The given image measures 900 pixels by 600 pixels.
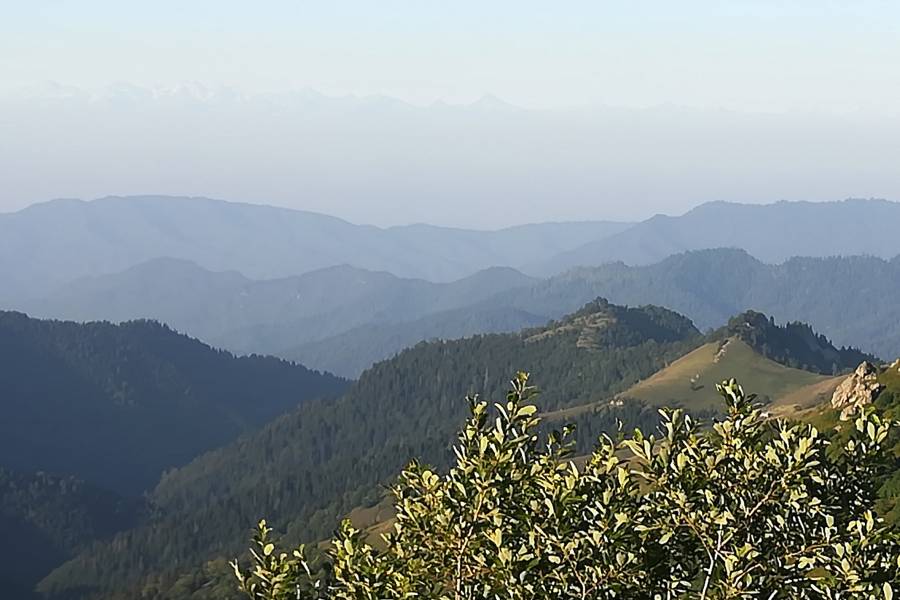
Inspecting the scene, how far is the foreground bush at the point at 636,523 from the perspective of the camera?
18766 mm

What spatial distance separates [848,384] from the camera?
14412 centimetres

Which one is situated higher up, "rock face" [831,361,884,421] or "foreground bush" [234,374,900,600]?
"foreground bush" [234,374,900,600]

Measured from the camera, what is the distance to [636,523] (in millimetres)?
19797

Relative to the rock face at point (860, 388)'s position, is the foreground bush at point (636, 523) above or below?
above

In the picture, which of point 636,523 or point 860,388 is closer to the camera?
point 636,523

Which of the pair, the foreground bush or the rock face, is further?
the rock face

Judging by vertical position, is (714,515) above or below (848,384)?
above

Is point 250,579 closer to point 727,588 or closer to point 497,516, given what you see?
point 497,516

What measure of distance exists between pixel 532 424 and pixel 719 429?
13.1 feet

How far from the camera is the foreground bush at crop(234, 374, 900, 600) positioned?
18766 mm

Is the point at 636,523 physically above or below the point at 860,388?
above

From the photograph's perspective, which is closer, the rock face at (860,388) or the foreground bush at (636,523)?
the foreground bush at (636,523)

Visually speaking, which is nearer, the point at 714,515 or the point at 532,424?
the point at 714,515

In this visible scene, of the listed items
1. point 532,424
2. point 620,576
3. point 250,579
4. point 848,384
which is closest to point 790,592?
point 620,576
